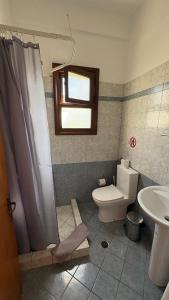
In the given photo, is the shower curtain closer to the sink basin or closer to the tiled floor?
the tiled floor

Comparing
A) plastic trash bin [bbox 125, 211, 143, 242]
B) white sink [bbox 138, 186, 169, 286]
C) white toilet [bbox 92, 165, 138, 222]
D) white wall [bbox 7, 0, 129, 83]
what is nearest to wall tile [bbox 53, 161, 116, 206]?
white toilet [bbox 92, 165, 138, 222]

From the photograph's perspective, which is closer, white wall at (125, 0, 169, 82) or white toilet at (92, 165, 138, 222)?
white wall at (125, 0, 169, 82)

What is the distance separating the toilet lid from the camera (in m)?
2.01

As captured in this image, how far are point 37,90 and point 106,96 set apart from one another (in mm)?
1275

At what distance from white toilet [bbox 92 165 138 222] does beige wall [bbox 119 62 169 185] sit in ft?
0.54

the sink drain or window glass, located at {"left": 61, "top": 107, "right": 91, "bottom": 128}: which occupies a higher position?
window glass, located at {"left": 61, "top": 107, "right": 91, "bottom": 128}

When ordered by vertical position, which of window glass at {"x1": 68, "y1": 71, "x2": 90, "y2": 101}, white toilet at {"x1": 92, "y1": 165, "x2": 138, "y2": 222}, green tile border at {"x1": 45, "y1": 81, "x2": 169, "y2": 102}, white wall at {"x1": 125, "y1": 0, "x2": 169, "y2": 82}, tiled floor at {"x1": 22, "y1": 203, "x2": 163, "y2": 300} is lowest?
tiled floor at {"x1": 22, "y1": 203, "x2": 163, "y2": 300}

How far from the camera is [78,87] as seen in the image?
221cm

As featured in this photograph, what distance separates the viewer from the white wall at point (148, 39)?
61.1 inches

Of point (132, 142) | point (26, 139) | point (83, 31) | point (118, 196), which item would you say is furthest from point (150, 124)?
point (83, 31)

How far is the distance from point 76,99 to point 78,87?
0.18 m

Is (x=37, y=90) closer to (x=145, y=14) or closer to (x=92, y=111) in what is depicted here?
(x=92, y=111)

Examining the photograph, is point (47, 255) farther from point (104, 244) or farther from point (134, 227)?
point (134, 227)

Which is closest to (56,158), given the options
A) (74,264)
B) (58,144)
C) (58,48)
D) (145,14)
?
(58,144)
